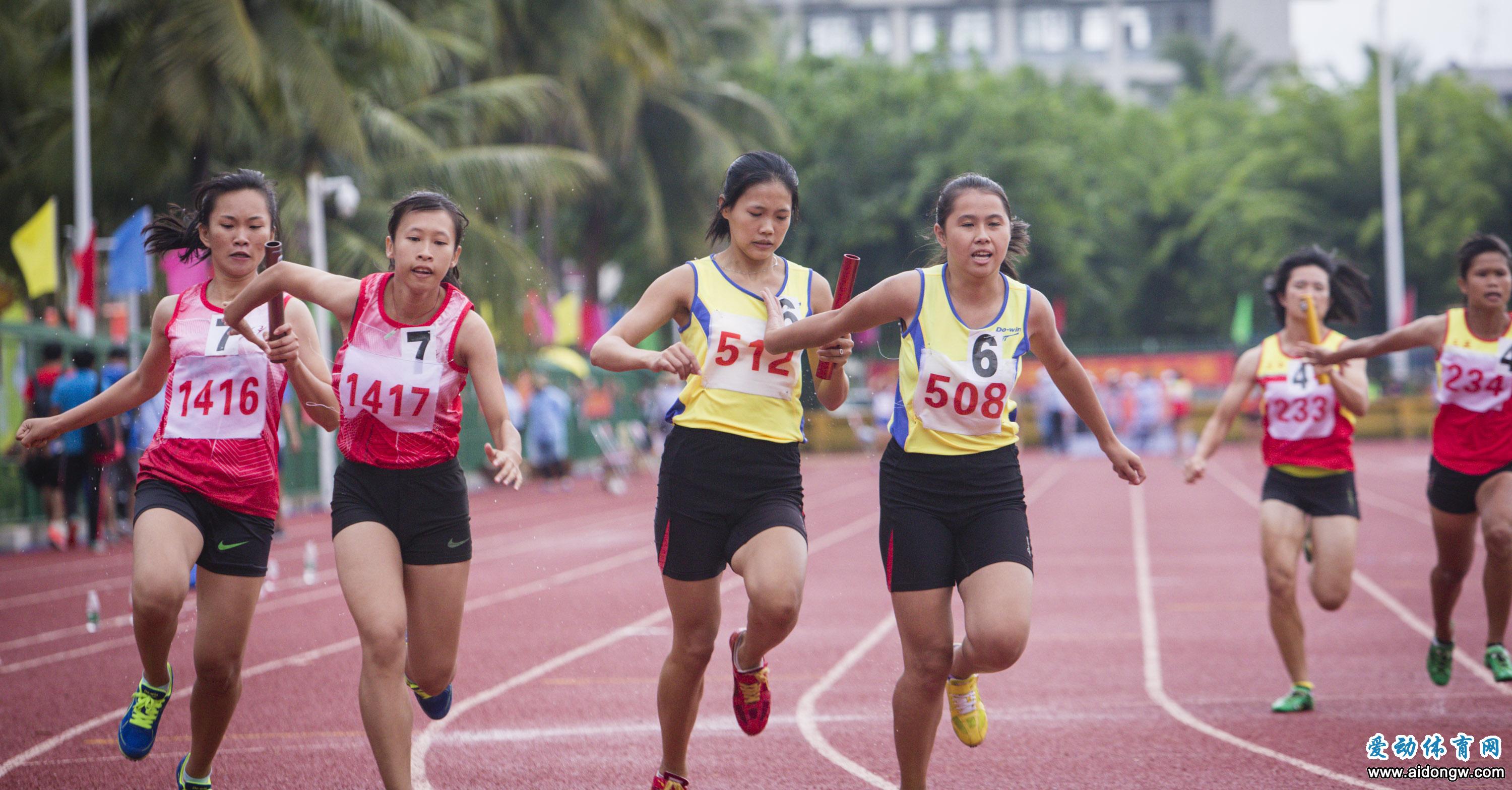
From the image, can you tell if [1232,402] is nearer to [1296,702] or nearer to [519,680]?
[1296,702]

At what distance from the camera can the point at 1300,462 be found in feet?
22.3

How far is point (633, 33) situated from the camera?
28.9 meters

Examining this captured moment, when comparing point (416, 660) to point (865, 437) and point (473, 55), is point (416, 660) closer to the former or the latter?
point (473, 55)

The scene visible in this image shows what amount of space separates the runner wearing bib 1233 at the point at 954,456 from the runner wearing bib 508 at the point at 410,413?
49.3 inches

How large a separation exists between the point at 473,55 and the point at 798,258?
56.2ft

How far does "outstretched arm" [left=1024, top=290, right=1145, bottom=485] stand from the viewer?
15.6ft

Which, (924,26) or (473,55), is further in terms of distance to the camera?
(924,26)

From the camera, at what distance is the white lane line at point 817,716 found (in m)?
5.54

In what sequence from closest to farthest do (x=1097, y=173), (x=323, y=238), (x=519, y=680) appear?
(x=519, y=680)
(x=323, y=238)
(x=1097, y=173)

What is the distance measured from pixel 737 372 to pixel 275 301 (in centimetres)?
149

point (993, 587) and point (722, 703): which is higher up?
point (993, 587)

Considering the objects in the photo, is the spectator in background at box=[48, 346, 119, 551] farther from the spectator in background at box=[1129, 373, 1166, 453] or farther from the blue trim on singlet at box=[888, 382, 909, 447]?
the spectator in background at box=[1129, 373, 1166, 453]

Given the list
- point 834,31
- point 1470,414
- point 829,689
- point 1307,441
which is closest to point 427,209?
point 829,689

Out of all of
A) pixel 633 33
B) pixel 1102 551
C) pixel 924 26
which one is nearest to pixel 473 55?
pixel 633 33
